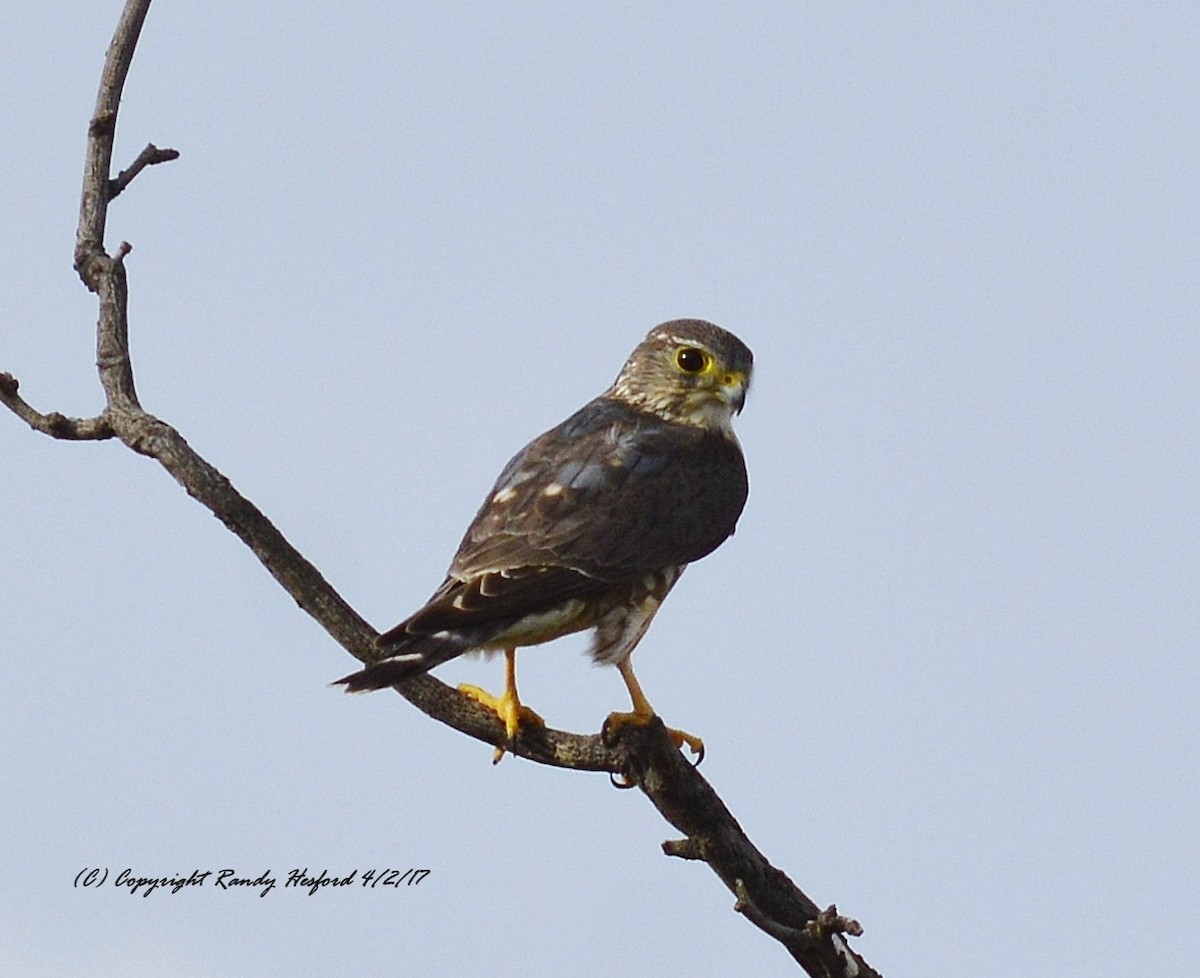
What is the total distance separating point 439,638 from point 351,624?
0.45 metres

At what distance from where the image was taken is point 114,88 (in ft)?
19.6

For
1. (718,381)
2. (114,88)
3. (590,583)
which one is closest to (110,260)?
(114,88)

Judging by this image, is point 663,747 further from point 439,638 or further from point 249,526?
point 249,526

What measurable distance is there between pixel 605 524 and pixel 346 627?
5.41 ft

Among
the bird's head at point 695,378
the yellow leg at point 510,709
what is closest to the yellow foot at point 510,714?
the yellow leg at point 510,709

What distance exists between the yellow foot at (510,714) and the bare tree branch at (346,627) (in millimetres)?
27

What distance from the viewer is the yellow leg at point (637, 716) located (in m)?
5.86

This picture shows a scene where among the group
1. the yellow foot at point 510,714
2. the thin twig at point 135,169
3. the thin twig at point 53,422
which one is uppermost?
the thin twig at point 135,169

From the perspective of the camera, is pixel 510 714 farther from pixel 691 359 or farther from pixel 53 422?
pixel 691 359

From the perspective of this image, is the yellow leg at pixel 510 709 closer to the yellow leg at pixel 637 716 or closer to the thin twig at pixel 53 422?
the yellow leg at pixel 637 716

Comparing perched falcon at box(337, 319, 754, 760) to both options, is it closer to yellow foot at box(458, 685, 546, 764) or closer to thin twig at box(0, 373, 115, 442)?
yellow foot at box(458, 685, 546, 764)

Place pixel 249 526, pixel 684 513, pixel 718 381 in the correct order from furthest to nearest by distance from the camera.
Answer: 1. pixel 718 381
2. pixel 684 513
3. pixel 249 526

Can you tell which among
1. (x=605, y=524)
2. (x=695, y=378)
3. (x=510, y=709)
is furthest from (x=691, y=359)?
(x=510, y=709)

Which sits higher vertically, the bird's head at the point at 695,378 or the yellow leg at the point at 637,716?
the bird's head at the point at 695,378
